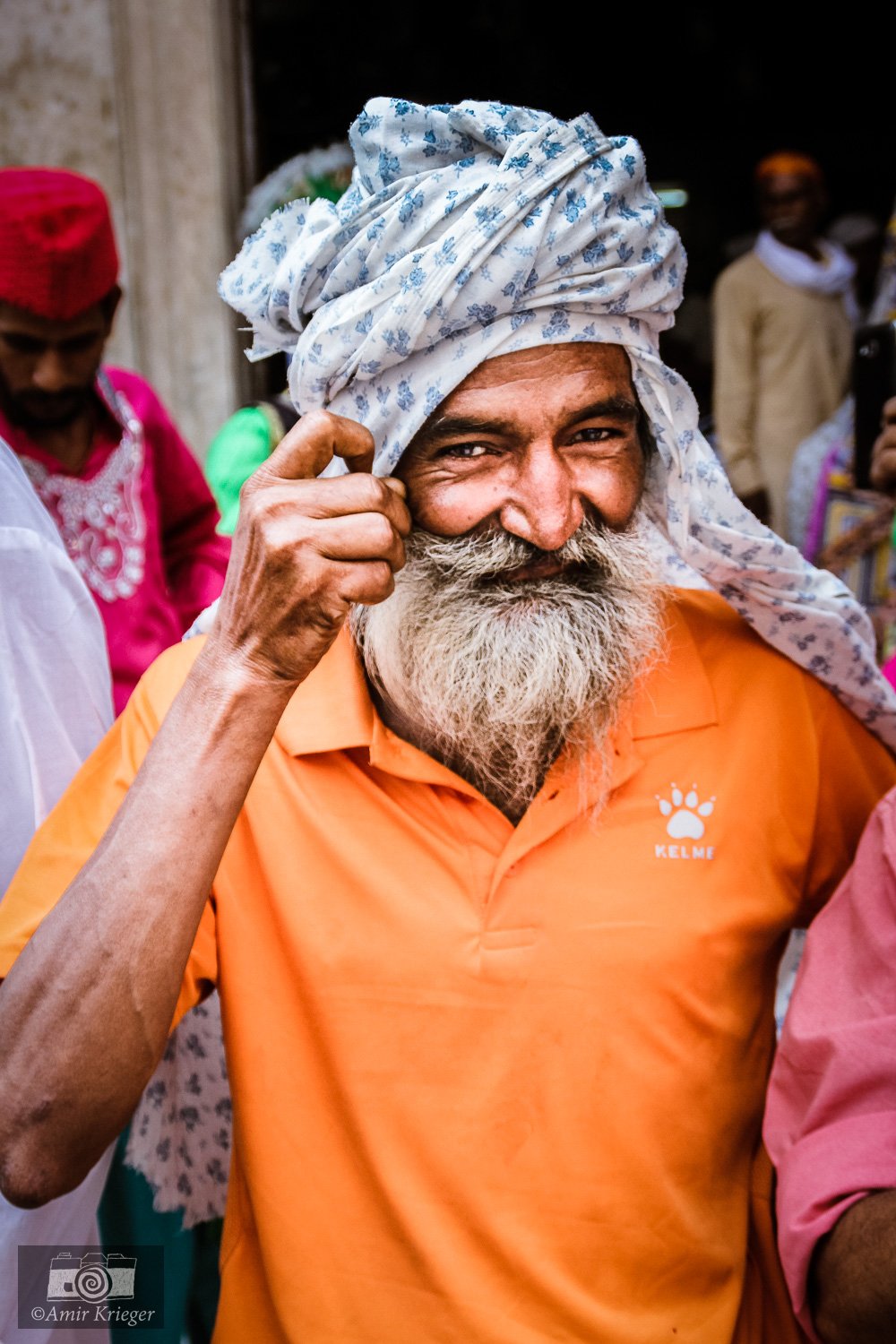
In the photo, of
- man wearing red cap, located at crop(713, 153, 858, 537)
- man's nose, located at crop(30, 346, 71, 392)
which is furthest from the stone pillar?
man wearing red cap, located at crop(713, 153, 858, 537)

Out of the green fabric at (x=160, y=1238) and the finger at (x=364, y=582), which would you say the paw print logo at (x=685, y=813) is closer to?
the finger at (x=364, y=582)

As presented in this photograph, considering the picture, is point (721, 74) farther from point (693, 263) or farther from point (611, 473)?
point (611, 473)

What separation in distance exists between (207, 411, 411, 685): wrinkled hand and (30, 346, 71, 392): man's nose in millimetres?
1477

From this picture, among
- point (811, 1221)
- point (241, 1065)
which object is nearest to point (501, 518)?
point (241, 1065)

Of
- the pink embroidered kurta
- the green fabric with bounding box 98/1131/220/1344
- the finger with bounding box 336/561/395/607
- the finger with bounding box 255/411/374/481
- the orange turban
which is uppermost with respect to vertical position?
the orange turban

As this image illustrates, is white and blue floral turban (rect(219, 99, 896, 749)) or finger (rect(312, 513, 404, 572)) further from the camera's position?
white and blue floral turban (rect(219, 99, 896, 749))

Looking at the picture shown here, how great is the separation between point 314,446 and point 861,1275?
3.76 feet

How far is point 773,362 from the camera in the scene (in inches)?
217

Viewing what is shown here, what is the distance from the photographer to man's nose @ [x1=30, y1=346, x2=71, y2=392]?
2664 mm

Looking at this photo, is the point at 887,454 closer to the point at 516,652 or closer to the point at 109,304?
the point at 516,652

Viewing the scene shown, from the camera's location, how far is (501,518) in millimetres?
1636

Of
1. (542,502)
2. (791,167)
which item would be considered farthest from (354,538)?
(791,167)

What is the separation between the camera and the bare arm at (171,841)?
1339mm

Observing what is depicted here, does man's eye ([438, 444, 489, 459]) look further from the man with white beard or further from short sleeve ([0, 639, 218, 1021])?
short sleeve ([0, 639, 218, 1021])
